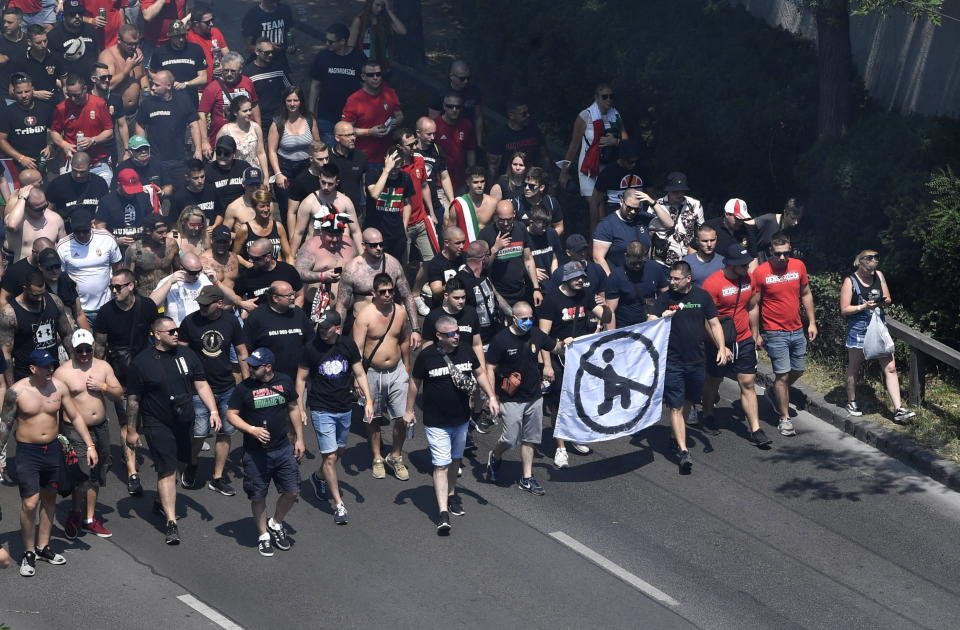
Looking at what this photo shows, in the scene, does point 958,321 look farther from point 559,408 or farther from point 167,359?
point 167,359

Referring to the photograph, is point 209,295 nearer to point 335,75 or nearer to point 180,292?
point 180,292

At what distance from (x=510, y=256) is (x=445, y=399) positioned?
3.03m

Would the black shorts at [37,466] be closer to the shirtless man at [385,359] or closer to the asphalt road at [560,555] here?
the asphalt road at [560,555]

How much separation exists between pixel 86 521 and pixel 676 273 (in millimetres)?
6148

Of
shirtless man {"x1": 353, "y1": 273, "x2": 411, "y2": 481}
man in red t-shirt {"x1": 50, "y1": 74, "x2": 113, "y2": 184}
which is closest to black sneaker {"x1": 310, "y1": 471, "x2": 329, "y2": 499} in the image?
shirtless man {"x1": 353, "y1": 273, "x2": 411, "y2": 481}

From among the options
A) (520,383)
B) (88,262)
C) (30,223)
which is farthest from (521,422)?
(30,223)

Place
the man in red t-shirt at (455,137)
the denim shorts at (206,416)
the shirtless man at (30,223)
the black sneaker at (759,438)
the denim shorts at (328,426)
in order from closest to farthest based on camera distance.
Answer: the denim shorts at (328,426) → the denim shorts at (206,416) → the black sneaker at (759,438) → the shirtless man at (30,223) → the man in red t-shirt at (455,137)

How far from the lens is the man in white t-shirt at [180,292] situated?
14.1 meters

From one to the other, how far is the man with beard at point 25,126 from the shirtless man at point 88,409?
258 inches

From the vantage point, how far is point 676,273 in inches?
571

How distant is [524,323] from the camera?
13.6 metres

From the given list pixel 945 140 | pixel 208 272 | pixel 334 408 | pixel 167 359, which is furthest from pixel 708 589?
pixel 945 140

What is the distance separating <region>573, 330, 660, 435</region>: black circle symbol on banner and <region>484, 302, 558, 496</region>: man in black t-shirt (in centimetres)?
56

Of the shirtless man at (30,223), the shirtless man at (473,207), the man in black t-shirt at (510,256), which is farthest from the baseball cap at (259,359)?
the shirtless man at (473,207)
